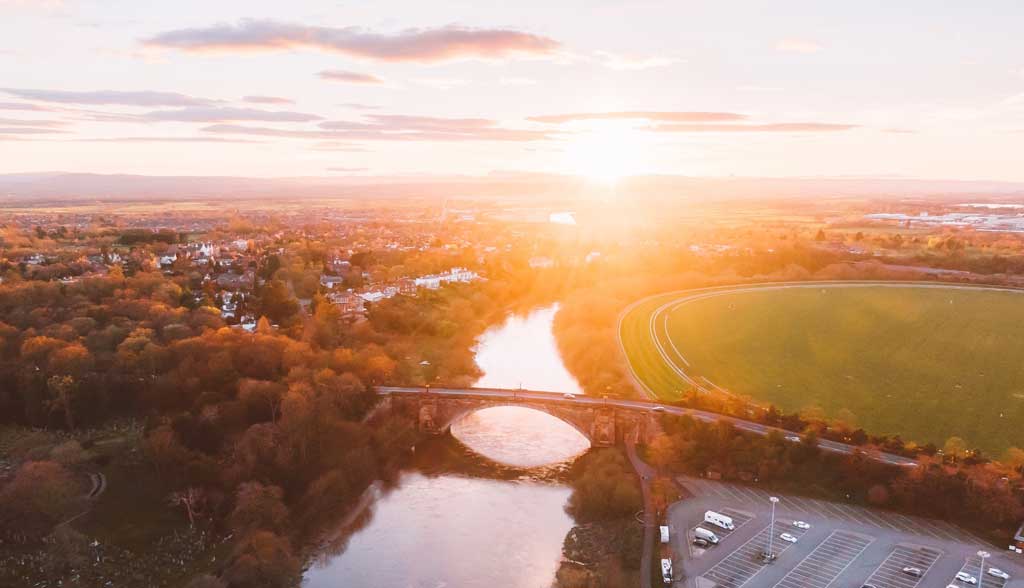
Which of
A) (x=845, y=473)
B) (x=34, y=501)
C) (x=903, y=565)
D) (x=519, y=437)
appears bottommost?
(x=519, y=437)

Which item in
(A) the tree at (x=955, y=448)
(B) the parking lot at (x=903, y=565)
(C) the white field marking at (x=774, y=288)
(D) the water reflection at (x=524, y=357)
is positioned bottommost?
(B) the parking lot at (x=903, y=565)

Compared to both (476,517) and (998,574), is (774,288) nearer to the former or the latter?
(998,574)

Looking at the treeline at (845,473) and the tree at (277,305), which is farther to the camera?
the tree at (277,305)

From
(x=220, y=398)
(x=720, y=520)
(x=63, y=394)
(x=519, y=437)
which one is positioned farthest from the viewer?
(x=519, y=437)

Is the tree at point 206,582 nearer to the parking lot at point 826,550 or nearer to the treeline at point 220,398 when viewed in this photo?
the treeline at point 220,398

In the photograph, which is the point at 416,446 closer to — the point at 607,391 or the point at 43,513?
the point at 607,391

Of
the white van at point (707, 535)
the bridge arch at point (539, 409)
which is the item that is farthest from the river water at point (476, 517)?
the white van at point (707, 535)

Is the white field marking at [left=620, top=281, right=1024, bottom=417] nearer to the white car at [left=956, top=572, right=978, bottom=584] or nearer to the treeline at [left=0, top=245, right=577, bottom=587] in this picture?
the treeline at [left=0, top=245, right=577, bottom=587]

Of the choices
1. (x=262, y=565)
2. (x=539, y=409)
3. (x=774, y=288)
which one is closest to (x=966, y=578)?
(x=539, y=409)
